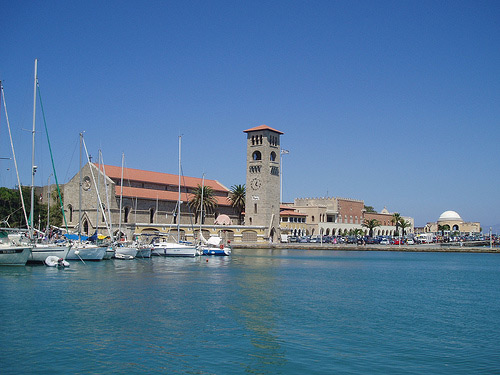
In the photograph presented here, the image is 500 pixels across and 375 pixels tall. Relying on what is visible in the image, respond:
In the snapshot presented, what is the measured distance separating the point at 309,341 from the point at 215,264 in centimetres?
3186

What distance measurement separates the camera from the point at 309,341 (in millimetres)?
19469

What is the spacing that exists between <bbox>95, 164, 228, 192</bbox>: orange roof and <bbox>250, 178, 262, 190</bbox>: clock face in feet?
31.0

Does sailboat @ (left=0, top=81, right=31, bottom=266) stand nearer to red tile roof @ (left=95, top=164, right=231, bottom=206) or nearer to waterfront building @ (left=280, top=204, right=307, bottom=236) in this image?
red tile roof @ (left=95, top=164, right=231, bottom=206)

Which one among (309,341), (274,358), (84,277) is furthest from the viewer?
(84,277)

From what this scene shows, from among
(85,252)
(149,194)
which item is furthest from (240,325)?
(149,194)

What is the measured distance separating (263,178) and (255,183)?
185cm

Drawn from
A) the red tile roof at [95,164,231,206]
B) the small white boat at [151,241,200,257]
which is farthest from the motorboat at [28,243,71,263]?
the red tile roof at [95,164,231,206]

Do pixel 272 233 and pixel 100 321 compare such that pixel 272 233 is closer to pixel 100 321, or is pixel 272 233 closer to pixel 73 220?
pixel 73 220

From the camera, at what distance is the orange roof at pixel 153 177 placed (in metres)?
79.4

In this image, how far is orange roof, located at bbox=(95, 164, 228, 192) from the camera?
3125 inches

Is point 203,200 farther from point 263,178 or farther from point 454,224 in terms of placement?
point 454,224

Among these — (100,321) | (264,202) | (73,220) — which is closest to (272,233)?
(264,202)

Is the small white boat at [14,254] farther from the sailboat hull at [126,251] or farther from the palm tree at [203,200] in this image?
the palm tree at [203,200]

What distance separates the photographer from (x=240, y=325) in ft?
72.2
